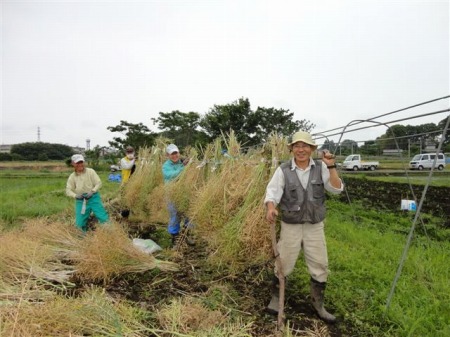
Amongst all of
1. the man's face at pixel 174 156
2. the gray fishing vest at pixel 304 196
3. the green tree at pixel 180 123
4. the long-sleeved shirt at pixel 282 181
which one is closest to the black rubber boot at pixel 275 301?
the gray fishing vest at pixel 304 196

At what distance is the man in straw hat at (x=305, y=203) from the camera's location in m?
2.71

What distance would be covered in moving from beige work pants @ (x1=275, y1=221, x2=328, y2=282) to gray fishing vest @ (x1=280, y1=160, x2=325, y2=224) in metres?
0.09

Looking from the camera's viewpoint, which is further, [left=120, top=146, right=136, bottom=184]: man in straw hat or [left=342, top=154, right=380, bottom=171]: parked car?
[left=342, top=154, right=380, bottom=171]: parked car

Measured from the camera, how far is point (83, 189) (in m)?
4.97

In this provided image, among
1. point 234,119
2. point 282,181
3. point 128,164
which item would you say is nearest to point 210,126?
point 234,119

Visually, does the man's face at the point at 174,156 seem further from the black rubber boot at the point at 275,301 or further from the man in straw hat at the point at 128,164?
the black rubber boot at the point at 275,301

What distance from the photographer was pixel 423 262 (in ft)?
11.7

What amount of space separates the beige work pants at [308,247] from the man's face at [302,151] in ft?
1.81

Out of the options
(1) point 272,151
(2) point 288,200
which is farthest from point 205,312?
(1) point 272,151

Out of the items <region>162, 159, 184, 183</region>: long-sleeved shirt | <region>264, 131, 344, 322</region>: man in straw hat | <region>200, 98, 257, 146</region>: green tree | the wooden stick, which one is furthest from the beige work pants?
<region>200, 98, 257, 146</region>: green tree

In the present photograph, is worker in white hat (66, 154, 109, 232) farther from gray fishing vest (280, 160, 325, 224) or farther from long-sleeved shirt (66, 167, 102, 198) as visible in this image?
gray fishing vest (280, 160, 325, 224)

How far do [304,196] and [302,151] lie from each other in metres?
0.36

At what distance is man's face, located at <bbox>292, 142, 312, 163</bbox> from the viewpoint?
8.89 ft

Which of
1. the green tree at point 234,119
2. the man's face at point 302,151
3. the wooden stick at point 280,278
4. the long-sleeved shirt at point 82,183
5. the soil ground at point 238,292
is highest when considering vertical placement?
the green tree at point 234,119
